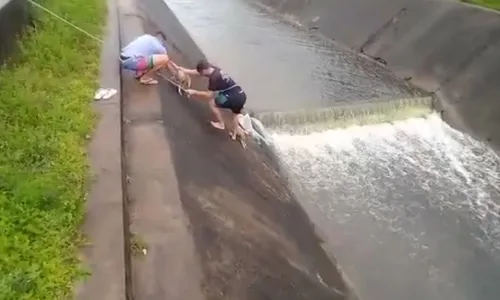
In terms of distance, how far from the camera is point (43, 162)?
17.9 feet

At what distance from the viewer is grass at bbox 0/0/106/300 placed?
418 cm

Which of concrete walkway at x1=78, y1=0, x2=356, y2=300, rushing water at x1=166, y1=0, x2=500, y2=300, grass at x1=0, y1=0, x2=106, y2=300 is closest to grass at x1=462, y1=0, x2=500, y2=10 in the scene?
rushing water at x1=166, y1=0, x2=500, y2=300

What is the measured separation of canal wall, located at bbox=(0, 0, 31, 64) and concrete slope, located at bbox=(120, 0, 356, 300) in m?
1.77

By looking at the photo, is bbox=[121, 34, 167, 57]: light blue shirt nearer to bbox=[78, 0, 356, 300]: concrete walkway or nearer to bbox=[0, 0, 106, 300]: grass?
bbox=[78, 0, 356, 300]: concrete walkway

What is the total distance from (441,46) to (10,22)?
10083mm

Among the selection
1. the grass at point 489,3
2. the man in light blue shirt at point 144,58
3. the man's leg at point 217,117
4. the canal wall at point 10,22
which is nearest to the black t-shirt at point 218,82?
the man's leg at point 217,117

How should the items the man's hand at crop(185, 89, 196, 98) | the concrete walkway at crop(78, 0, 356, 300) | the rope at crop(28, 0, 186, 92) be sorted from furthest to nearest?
the rope at crop(28, 0, 186, 92), the man's hand at crop(185, 89, 196, 98), the concrete walkway at crop(78, 0, 356, 300)

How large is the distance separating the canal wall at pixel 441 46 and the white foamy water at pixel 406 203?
0.74 meters

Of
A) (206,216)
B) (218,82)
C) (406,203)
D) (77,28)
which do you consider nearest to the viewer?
(206,216)

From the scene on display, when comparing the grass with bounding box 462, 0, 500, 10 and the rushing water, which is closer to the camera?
the rushing water

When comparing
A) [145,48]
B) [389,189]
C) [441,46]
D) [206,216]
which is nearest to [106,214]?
[206,216]

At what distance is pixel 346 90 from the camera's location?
44.0 feet

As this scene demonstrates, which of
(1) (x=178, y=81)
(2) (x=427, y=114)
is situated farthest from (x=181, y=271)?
(2) (x=427, y=114)

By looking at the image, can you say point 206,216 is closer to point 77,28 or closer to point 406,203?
point 406,203
